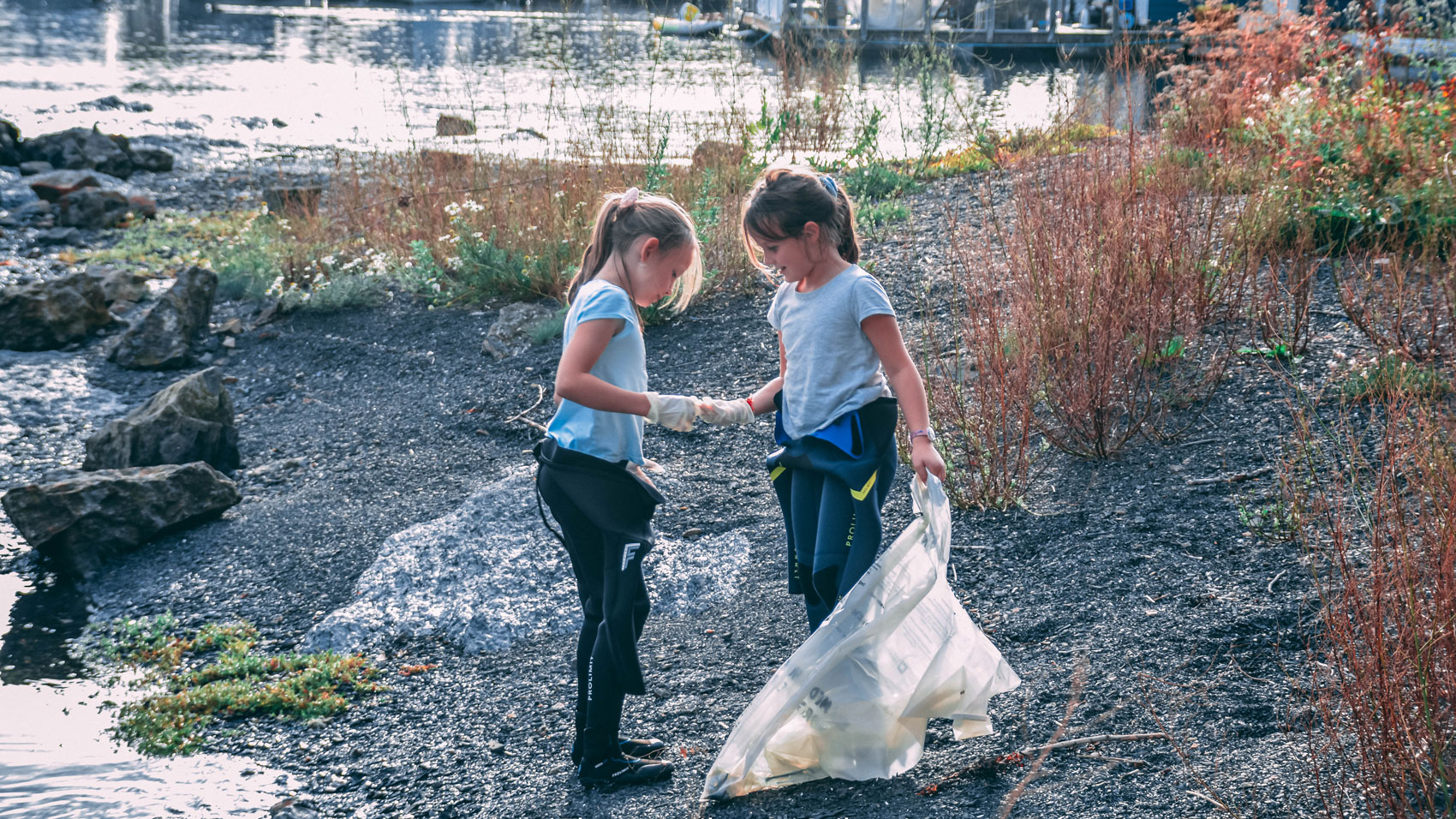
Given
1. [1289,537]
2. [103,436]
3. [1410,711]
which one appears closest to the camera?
[1410,711]

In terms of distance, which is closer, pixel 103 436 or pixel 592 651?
pixel 592 651

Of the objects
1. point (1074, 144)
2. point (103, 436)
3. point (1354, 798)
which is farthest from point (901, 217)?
point (1354, 798)

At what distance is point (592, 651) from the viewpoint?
2725 mm

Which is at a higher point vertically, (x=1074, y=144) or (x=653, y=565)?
(x=1074, y=144)

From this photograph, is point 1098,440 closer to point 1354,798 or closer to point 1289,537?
point 1289,537

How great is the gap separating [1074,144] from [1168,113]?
2.85 ft

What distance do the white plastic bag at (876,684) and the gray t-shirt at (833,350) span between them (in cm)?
29

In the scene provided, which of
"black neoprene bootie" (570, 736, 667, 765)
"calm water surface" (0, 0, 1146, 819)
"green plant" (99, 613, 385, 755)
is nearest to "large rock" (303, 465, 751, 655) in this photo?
"green plant" (99, 613, 385, 755)

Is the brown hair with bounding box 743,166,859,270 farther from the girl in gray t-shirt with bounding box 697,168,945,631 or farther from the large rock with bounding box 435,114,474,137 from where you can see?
the large rock with bounding box 435,114,474,137

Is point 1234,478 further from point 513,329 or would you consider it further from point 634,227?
point 513,329

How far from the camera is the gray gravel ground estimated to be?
8.46 ft

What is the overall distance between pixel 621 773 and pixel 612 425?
3.02 feet

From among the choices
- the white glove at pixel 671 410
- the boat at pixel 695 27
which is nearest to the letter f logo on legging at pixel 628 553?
the white glove at pixel 671 410

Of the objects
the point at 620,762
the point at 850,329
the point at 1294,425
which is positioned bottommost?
the point at 620,762
